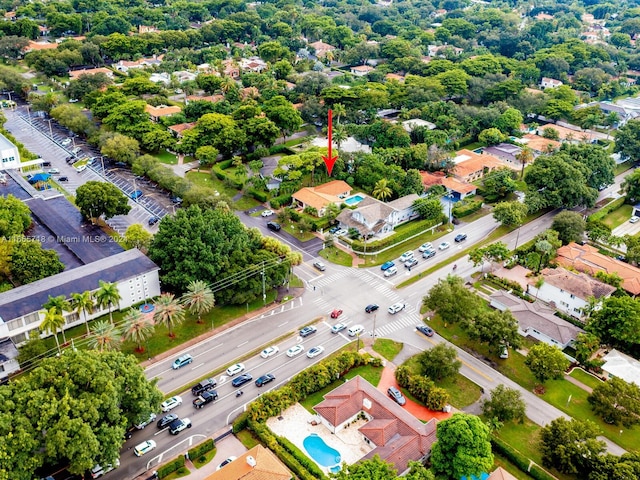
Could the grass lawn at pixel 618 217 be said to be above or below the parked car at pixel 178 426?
below

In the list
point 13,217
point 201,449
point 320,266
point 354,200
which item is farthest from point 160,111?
point 201,449

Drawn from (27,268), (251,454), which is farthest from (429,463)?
(27,268)

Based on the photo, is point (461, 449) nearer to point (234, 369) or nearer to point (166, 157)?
point (234, 369)

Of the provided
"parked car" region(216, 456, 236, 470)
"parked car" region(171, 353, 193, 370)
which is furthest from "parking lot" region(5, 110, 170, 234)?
"parked car" region(216, 456, 236, 470)

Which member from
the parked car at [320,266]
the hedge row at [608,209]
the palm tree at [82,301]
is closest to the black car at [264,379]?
the palm tree at [82,301]

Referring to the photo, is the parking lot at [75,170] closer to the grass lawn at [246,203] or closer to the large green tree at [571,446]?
the grass lawn at [246,203]

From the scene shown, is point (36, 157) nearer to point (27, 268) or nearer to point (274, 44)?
point (27, 268)

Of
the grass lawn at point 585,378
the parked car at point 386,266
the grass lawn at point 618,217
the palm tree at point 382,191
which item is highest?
the palm tree at point 382,191
